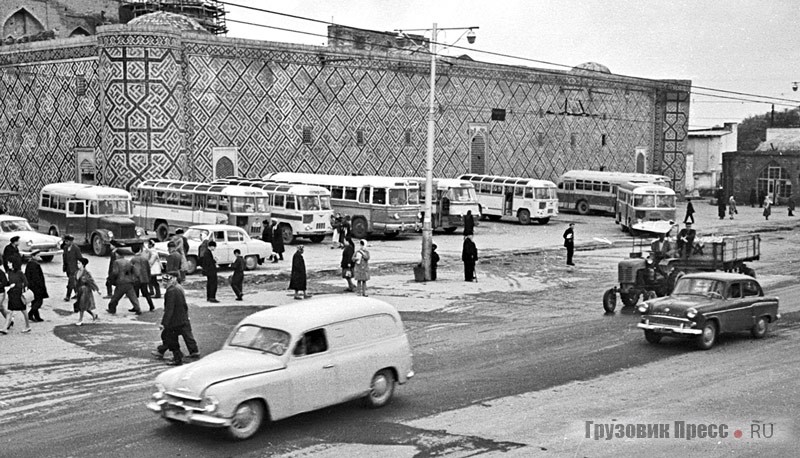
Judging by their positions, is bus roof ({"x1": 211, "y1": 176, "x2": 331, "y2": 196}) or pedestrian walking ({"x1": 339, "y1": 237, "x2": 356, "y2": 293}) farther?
bus roof ({"x1": 211, "y1": 176, "x2": 331, "y2": 196})

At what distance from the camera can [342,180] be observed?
36719 millimetres

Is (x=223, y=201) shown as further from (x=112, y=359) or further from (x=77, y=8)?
(x=77, y=8)

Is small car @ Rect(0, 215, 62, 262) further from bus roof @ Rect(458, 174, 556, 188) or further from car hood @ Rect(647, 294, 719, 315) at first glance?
bus roof @ Rect(458, 174, 556, 188)

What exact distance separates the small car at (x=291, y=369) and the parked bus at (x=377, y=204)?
23.0 metres

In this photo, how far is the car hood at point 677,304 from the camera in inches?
618

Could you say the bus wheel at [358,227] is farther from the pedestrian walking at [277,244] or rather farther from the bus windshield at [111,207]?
the bus windshield at [111,207]

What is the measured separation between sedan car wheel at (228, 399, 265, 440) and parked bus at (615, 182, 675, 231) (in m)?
31.0

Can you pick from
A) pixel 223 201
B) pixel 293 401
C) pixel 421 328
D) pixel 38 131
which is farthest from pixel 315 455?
pixel 38 131

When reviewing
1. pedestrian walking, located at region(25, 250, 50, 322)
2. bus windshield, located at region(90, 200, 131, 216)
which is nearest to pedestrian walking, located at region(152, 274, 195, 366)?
pedestrian walking, located at region(25, 250, 50, 322)

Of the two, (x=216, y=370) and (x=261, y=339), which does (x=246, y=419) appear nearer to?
(x=216, y=370)

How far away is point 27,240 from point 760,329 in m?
19.1

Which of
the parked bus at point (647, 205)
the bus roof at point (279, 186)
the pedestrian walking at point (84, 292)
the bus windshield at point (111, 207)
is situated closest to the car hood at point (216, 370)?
the pedestrian walking at point (84, 292)

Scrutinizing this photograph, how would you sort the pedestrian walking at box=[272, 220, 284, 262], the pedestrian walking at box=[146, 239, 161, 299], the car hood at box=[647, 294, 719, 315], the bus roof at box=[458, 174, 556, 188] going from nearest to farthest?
1. the car hood at box=[647, 294, 719, 315]
2. the pedestrian walking at box=[146, 239, 161, 299]
3. the pedestrian walking at box=[272, 220, 284, 262]
4. the bus roof at box=[458, 174, 556, 188]

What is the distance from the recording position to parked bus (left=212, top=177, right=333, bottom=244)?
32781 mm
